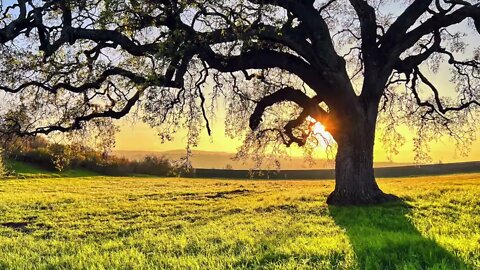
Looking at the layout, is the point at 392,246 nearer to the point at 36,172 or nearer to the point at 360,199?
the point at 360,199

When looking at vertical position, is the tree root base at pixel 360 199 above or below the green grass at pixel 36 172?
below

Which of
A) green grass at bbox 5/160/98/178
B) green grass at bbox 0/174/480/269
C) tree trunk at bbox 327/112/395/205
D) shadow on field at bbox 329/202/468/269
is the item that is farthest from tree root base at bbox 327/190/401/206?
green grass at bbox 5/160/98/178

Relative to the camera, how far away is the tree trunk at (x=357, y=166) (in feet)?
58.5

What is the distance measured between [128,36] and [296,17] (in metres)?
Result: 6.15

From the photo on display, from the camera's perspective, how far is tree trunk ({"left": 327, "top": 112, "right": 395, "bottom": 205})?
17828mm

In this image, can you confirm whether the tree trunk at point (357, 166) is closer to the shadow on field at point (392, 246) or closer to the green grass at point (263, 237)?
the green grass at point (263, 237)

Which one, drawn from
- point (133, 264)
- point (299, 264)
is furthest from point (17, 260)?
point (299, 264)

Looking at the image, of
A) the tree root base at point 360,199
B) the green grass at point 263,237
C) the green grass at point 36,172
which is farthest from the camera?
the green grass at point 36,172

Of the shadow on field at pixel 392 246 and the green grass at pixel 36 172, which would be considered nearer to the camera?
the shadow on field at pixel 392 246

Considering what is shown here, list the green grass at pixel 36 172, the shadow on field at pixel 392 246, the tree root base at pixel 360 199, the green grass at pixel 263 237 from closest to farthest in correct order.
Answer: the shadow on field at pixel 392 246
the green grass at pixel 263 237
the tree root base at pixel 360 199
the green grass at pixel 36 172

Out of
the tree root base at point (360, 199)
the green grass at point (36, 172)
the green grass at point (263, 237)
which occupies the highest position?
the green grass at point (36, 172)

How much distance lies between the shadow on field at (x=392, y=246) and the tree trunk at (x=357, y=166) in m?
3.20

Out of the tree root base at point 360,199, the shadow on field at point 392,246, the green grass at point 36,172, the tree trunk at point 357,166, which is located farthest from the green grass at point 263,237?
the green grass at point 36,172

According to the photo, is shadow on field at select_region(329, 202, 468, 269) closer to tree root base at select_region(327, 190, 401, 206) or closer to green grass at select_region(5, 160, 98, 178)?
tree root base at select_region(327, 190, 401, 206)
